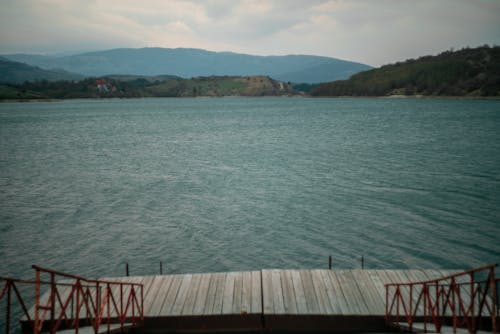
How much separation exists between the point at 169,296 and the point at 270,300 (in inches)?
156

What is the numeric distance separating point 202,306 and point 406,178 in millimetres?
32794

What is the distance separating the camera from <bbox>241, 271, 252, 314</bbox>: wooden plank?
1398cm

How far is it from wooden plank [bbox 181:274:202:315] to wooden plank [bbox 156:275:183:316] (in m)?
0.51

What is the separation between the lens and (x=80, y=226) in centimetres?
2950

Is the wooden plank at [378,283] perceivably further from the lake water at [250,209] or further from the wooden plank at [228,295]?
the lake water at [250,209]

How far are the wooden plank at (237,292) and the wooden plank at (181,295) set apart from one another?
1922 millimetres

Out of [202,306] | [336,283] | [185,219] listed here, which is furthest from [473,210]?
[202,306]

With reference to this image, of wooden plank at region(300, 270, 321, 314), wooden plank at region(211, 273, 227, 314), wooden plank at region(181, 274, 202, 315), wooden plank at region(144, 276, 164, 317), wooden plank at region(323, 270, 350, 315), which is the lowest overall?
wooden plank at region(144, 276, 164, 317)

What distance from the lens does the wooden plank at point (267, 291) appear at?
13961 mm

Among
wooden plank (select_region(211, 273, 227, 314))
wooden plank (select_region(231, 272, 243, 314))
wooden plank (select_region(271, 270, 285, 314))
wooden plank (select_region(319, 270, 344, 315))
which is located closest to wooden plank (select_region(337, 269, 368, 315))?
wooden plank (select_region(319, 270, 344, 315))

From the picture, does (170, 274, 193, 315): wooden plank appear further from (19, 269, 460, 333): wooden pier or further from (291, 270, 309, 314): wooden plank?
(291, 270, 309, 314): wooden plank

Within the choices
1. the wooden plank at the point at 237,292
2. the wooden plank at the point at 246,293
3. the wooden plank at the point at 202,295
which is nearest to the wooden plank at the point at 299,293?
the wooden plank at the point at 246,293

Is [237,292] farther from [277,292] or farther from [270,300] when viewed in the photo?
[277,292]

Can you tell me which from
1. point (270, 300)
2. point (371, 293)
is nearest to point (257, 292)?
point (270, 300)
